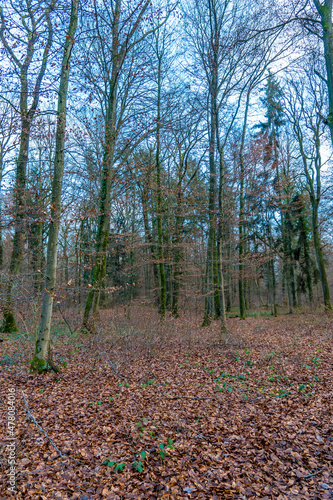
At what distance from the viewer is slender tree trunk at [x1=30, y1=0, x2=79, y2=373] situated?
582 centimetres

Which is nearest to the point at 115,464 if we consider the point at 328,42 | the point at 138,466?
the point at 138,466

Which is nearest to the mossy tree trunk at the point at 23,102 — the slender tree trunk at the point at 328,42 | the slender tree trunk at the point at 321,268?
the slender tree trunk at the point at 328,42

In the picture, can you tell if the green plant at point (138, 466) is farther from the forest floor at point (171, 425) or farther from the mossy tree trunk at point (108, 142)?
the mossy tree trunk at point (108, 142)

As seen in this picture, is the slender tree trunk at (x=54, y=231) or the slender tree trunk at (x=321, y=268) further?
the slender tree trunk at (x=321, y=268)

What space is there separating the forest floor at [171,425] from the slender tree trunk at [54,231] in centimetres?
50

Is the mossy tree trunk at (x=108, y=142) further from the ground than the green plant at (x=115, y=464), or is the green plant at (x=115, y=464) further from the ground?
the mossy tree trunk at (x=108, y=142)

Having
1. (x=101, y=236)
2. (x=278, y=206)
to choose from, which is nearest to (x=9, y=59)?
(x=101, y=236)

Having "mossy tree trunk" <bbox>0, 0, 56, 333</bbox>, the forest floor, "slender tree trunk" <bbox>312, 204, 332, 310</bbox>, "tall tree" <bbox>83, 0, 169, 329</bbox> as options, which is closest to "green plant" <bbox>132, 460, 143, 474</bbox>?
the forest floor

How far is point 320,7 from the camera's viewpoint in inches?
239

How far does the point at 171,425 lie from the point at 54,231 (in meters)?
4.25

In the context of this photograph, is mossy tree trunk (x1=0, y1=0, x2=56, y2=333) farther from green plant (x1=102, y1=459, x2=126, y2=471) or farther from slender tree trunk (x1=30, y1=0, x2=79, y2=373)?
green plant (x1=102, y1=459, x2=126, y2=471)

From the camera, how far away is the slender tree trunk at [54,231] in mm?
5820

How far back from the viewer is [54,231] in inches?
234

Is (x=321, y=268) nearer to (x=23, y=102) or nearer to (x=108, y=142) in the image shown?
(x=108, y=142)
